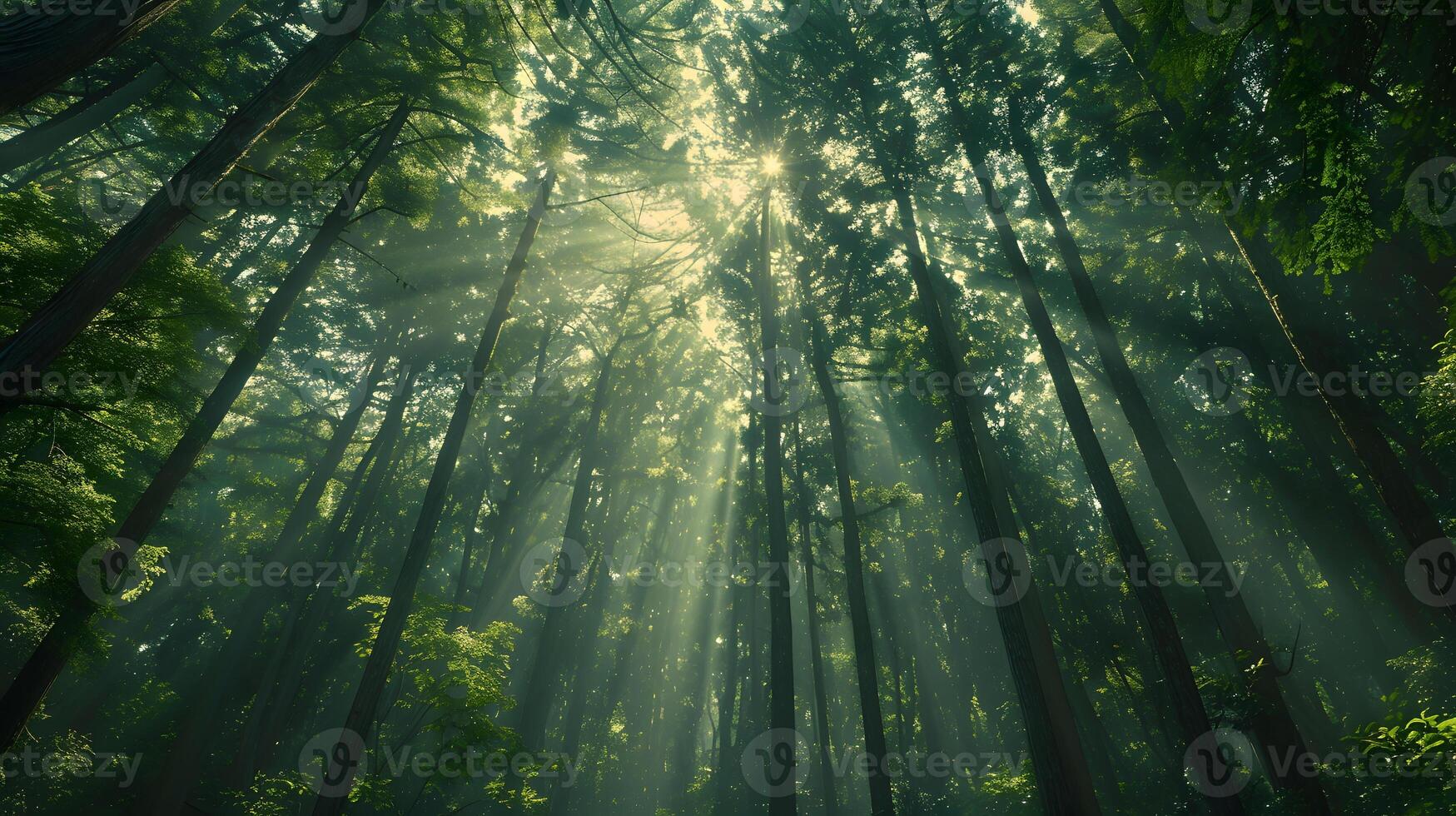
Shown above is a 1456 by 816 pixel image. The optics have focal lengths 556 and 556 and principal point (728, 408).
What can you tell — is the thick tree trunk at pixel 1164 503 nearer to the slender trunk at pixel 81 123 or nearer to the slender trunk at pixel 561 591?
the slender trunk at pixel 561 591

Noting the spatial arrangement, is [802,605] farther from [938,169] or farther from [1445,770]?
[1445,770]

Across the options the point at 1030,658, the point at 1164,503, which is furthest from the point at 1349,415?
the point at 1030,658

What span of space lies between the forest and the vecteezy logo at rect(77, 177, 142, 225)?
0.55 feet

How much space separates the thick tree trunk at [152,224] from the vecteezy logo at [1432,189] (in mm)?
9393

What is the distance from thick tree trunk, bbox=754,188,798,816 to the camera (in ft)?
30.1

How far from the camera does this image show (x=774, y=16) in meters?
12.3

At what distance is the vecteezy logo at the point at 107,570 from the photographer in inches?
214

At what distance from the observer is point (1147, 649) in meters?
15.7
